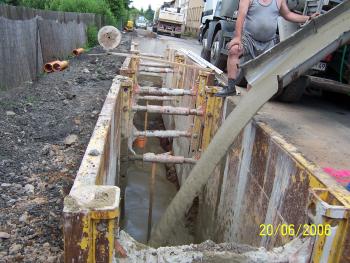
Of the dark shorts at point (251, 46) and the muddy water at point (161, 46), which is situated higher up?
the dark shorts at point (251, 46)

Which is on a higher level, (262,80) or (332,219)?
(262,80)

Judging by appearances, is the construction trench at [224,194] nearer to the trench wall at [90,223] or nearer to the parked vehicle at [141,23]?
the trench wall at [90,223]

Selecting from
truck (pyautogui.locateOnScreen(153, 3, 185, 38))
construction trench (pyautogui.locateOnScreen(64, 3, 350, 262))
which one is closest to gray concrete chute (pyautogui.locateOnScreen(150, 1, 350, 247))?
construction trench (pyautogui.locateOnScreen(64, 3, 350, 262))

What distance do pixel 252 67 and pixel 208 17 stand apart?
6612mm

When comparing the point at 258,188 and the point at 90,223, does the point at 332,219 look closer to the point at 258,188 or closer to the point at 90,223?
the point at 90,223

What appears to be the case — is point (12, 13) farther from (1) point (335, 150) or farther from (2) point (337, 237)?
(2) point (337, 237)

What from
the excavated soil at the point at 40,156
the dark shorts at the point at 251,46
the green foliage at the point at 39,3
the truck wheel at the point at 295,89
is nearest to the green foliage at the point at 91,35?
the green foliage at the point at 39,3

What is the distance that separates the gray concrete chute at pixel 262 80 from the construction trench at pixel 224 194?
10 mm

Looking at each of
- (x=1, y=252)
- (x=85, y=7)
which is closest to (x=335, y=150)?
(x=1, y=252)

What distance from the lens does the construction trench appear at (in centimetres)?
204

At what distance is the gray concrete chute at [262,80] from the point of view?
3.60 m

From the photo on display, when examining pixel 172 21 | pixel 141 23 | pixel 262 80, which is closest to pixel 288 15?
pixel 262 80

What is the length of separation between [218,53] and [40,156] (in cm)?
535

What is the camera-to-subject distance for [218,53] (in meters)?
8.61
